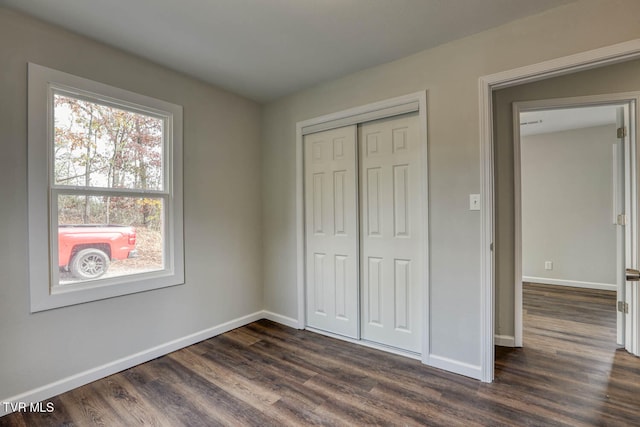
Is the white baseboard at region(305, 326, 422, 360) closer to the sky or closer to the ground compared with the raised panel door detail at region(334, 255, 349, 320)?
closer to the ground

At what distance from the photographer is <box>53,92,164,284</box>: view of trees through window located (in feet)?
6.86

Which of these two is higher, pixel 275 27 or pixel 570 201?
pixel 275 27

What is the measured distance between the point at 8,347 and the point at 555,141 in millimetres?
6715

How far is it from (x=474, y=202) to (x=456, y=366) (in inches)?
48.0

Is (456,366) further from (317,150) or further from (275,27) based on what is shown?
(275,27)

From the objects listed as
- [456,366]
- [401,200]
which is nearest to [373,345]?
[456,366]

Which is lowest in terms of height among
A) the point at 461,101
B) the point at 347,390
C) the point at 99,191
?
the point at 347,390

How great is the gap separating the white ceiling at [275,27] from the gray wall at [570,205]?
3819mm

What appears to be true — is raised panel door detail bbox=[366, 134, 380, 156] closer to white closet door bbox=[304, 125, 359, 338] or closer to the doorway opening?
white closet door bbox=[304, 125, 359, 338]

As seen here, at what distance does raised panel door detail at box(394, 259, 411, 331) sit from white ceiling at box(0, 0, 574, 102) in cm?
174

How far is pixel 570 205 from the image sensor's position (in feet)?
15.4

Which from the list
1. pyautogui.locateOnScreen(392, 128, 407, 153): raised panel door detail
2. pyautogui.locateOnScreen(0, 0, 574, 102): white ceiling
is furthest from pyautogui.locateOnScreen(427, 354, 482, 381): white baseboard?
pyautogui.locateOnScreen(0, 0, 574, 102): white ceiling

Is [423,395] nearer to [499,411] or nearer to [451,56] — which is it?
[499,411]

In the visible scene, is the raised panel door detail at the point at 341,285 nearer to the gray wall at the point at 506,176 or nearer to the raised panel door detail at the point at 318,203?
the raised panel door detail at the point at 318,203
